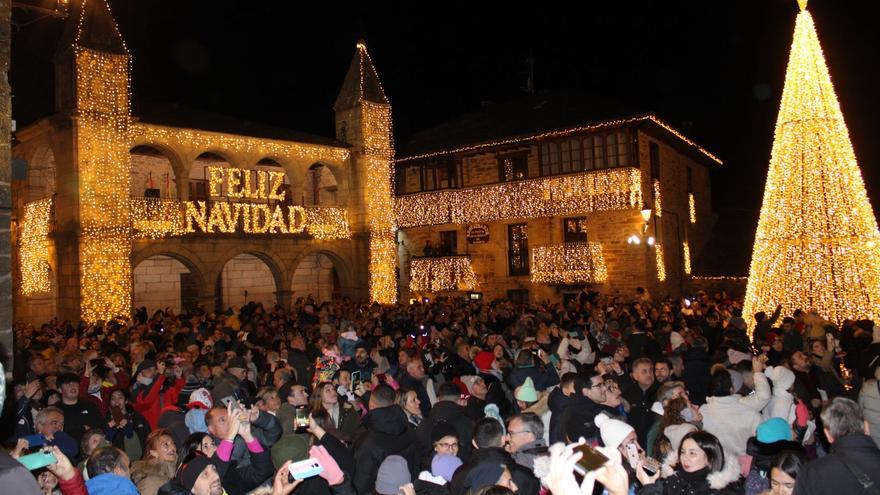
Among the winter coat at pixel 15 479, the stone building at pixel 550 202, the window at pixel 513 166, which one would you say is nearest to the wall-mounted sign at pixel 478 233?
the stone building at pixel 550 202

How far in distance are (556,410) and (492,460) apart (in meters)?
2.23

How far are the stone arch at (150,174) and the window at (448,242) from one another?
1161cm

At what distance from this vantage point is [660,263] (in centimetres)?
2755

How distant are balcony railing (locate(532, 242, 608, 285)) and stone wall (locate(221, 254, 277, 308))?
11.5m

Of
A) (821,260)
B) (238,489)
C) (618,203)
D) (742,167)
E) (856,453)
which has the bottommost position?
(238,489)

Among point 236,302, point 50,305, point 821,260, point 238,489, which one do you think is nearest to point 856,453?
point 238,489

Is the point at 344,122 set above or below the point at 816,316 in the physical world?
above

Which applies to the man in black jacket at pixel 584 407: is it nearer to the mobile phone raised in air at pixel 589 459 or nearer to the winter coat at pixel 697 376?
the winter coat at pixel 697 376

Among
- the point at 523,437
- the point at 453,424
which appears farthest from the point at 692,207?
the point at 523,437

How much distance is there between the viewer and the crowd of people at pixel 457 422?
158 inches

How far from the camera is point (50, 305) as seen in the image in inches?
952

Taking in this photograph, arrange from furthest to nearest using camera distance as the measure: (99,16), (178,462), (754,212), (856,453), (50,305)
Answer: (754,212) < (50,305) < (99,16) < (178,462) < (856,453)

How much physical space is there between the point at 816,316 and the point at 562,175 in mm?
15162

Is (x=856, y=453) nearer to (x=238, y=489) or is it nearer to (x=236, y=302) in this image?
(x=238, y=489)
